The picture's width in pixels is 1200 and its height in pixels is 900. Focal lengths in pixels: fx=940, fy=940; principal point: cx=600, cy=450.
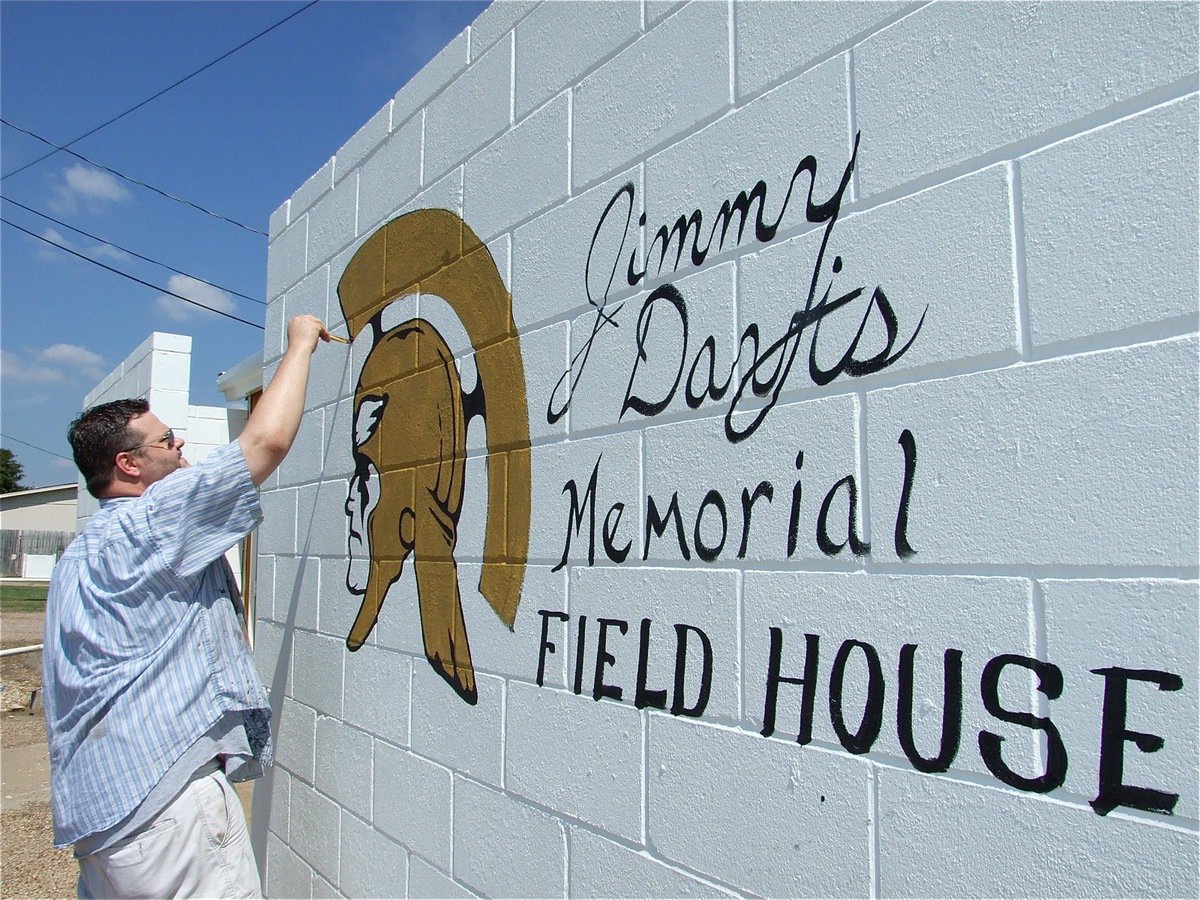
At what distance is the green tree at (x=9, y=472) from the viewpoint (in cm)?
5872

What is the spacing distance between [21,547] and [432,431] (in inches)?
1583

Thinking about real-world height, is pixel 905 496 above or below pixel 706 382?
below

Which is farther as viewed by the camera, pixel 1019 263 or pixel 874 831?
pixel 874 831

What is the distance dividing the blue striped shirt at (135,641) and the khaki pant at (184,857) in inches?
3.8

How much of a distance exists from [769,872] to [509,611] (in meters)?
0.96

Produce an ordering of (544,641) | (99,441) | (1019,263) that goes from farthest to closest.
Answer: (99,441), (544,641), (1019,263)

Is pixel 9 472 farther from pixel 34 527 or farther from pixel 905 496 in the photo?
pixel 905 496

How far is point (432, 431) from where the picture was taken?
277 cm

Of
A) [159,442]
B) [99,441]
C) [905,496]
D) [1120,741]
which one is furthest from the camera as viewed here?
[159,442]

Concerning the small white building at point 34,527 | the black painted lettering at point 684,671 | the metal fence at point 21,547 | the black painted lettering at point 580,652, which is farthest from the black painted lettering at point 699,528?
the metal fence at point 21,547

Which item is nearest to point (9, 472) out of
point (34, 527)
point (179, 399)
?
point (34, 527)

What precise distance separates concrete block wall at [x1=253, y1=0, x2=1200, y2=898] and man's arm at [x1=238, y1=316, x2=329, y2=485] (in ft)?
1.66

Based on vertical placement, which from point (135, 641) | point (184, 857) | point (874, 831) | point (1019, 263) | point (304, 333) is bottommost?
point (184, 857)

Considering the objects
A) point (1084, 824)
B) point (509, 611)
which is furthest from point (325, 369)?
point (1084, 824)
